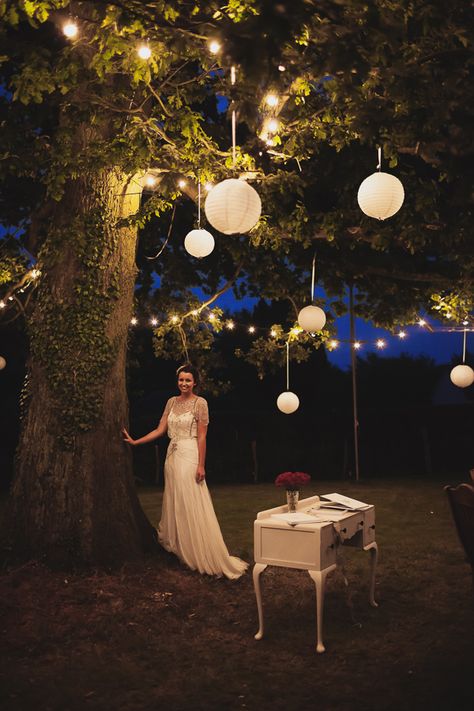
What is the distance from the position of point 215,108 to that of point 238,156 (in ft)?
21.5

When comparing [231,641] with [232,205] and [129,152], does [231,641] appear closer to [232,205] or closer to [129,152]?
[232,205]

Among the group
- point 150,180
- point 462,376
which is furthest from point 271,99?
point 462,376

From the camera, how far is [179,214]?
1161 centimetres

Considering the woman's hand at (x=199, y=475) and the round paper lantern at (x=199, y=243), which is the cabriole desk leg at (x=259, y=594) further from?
the round paper lantern at (x=199, y=243)

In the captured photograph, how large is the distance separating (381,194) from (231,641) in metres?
3.17

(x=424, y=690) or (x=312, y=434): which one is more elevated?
(x=312, y=434)

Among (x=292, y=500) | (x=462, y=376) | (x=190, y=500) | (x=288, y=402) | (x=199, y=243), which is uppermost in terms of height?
(x=199, y=243)

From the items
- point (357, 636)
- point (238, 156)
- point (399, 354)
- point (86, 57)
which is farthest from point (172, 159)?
point (399, 354)

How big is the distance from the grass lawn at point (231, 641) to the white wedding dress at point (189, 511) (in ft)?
0.49

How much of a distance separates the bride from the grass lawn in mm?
158

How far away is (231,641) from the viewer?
15.7 feet

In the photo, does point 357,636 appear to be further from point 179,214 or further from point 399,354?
point 399,354

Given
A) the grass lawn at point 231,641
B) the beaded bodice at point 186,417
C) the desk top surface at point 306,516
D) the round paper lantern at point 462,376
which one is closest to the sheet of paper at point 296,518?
the desk top surface at point 306,516

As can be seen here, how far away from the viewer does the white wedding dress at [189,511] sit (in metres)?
6.29
